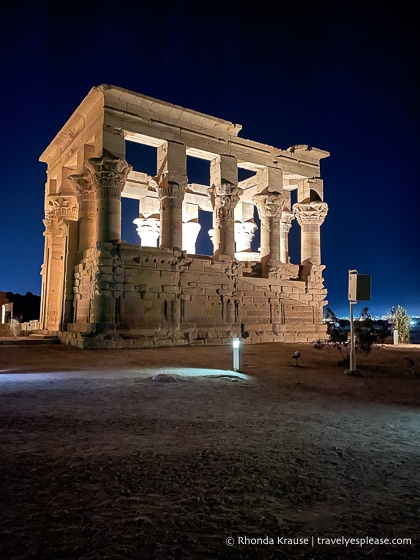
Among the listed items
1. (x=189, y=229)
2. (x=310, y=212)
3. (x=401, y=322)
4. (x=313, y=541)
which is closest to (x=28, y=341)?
(x=189, y=229)

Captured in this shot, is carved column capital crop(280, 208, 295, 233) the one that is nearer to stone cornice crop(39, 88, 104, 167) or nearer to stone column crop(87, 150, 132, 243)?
stone column crop(87, 150, 132, 243)

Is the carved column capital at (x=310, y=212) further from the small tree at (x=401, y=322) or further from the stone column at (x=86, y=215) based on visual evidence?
the stone column at (x=86, y=215)

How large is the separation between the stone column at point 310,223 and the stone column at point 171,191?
7.59m

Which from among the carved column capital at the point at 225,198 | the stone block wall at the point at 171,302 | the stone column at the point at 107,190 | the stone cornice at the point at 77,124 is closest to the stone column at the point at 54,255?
the stone cornice at the point at 77,124

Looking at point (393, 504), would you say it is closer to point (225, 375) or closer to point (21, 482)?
point (21, 482)

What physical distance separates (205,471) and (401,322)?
24.7 m

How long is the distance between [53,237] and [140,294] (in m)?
8.01

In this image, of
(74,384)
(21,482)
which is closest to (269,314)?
(74,384)

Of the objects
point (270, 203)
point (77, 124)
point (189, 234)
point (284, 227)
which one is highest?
point (77, 124)

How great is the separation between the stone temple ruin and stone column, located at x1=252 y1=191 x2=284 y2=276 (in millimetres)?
56

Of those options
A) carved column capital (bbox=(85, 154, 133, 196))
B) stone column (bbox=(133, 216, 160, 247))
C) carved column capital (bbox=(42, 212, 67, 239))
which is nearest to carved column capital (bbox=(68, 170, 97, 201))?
carved column capital (bbox=(85, 154, 133, 196))

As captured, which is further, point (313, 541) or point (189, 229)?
point (189, 229)

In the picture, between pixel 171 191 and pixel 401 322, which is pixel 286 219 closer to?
pixel 401 322

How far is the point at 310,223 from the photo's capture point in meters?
23.6
